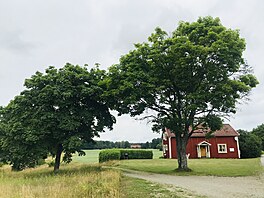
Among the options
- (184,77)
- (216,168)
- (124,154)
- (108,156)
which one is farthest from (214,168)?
(124,154)

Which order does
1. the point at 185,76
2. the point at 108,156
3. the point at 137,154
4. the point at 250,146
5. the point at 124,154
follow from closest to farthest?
the point at 185,76
the point at 108,156
the point at 250,146
the point at 124,154
the point at 137,154

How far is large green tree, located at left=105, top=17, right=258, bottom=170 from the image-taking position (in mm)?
19859

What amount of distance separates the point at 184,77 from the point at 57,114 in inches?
450

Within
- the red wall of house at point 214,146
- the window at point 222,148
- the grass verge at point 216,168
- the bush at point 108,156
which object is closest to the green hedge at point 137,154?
the bush at point 108,156

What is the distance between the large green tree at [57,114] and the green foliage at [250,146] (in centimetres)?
2939

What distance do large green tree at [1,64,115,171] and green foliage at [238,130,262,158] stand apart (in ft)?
96.4

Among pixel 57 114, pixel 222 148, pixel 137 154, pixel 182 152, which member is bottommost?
pixel 137 154

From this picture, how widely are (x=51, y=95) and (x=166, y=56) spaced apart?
10557 millimetres

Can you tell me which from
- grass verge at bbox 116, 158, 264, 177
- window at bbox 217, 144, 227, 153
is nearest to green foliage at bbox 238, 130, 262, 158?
window at bbox 217, 144, 227, 153

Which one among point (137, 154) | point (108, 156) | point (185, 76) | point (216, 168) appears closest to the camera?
point (185, 76)

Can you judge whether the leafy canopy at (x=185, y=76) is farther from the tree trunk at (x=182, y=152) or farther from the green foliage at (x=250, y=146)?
the green foliage at (x=250, y=146)

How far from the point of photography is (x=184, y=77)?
21.4 m

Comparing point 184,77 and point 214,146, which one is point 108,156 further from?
point 184,77

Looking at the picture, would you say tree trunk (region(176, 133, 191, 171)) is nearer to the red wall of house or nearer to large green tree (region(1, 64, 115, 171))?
large green tree (region(1, 64, 115, 171))
